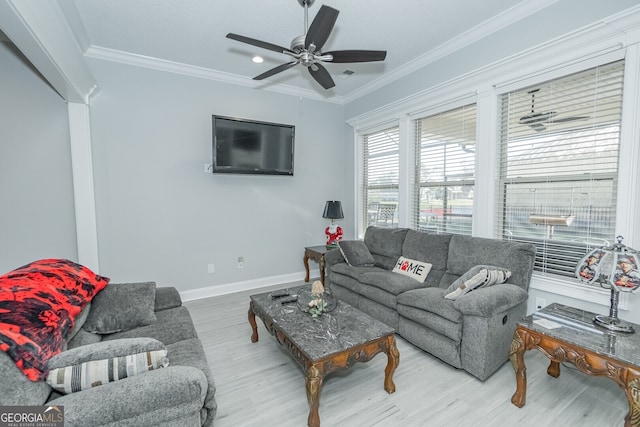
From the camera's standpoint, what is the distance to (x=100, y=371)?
1172 mm

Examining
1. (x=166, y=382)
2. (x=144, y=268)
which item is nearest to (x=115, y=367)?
(x=166, y=382)

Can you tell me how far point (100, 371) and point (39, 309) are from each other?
0.45 metres

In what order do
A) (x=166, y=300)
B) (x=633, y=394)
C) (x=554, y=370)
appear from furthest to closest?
1. (x=166, y=300)
2. (x=554, y=370)
3. (x=633, y=394)

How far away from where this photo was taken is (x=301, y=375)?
7.27 ft

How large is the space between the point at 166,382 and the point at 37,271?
1.17 meters

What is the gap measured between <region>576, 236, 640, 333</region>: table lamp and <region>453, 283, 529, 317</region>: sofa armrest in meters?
0.43

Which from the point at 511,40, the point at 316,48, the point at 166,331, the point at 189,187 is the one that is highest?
the point at 511,40

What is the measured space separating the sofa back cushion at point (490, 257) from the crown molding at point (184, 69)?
3.10m

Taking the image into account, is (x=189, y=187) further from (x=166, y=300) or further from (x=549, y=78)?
(x=549, y=78)

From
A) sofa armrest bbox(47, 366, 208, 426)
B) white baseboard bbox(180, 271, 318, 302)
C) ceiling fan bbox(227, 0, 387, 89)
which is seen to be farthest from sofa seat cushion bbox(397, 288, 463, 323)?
white baseboard bbox(180, 271, 318, 302)

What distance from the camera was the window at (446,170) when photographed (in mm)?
3203

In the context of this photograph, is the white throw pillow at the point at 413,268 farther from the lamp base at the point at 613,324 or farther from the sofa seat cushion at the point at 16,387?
the sofa seat cushion at the point at 16,387

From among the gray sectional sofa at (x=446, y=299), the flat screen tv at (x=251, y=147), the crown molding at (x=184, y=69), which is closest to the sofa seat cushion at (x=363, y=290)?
the gray sectional sofa at (x=446, y=299)

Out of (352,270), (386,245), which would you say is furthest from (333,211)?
(352,270)
